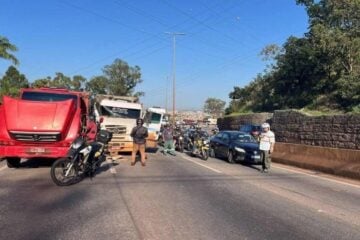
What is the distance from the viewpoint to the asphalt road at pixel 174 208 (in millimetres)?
6977

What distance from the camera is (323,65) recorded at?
3738cm

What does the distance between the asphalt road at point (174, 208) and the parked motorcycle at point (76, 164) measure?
31cm

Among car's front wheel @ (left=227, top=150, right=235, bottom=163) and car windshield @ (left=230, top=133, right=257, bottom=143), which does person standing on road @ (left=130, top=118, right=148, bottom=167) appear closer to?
car's front wheel @ (left=227, top=150, right=235, bottom=163)

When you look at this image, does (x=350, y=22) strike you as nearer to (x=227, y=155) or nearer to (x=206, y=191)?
(x=227, y=155)

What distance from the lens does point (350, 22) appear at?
35.2 m

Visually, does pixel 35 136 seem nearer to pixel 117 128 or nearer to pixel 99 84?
pixel 117 128

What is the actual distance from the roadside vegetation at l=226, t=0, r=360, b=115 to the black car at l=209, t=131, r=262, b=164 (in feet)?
25.3

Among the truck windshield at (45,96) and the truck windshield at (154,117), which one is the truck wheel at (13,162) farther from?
the truck windshield at (154,117)

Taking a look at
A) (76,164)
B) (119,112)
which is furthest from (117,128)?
(76,164)

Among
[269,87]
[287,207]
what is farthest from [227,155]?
[269,87]

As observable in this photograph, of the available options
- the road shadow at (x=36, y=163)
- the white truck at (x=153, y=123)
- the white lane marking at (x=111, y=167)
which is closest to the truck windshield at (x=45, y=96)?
the road shadow at (x=36, y=163)

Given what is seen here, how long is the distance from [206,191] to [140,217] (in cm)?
346

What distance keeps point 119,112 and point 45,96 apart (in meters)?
7.40

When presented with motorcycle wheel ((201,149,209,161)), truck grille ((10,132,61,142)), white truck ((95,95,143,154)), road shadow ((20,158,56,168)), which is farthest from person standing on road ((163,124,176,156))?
truck grille ((10,132,61,142))
